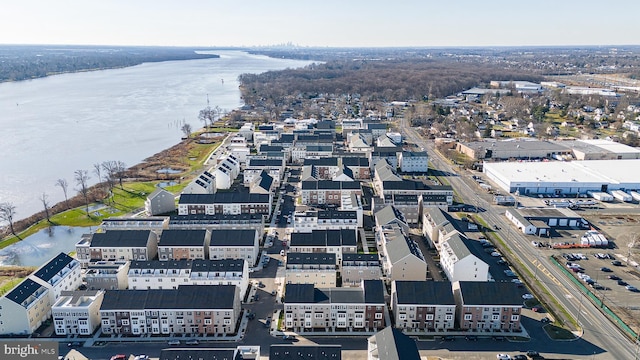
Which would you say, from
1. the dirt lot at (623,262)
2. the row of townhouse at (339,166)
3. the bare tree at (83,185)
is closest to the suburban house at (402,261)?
the dirt lot at (623,262)

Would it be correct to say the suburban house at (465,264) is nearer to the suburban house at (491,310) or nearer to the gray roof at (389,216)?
the suburban house at (491,310)

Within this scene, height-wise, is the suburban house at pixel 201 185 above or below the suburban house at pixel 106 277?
above

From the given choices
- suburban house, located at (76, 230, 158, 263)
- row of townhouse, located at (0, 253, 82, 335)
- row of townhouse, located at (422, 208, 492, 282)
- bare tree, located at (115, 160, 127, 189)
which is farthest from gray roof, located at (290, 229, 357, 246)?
bare tree, located at (115, 160, 127, 189)

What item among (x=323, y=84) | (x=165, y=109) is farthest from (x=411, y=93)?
(x=165, y=109)

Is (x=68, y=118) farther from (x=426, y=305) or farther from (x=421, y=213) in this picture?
(x=426, y=305)

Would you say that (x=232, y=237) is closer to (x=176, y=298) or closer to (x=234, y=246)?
(x=234, y=246)
